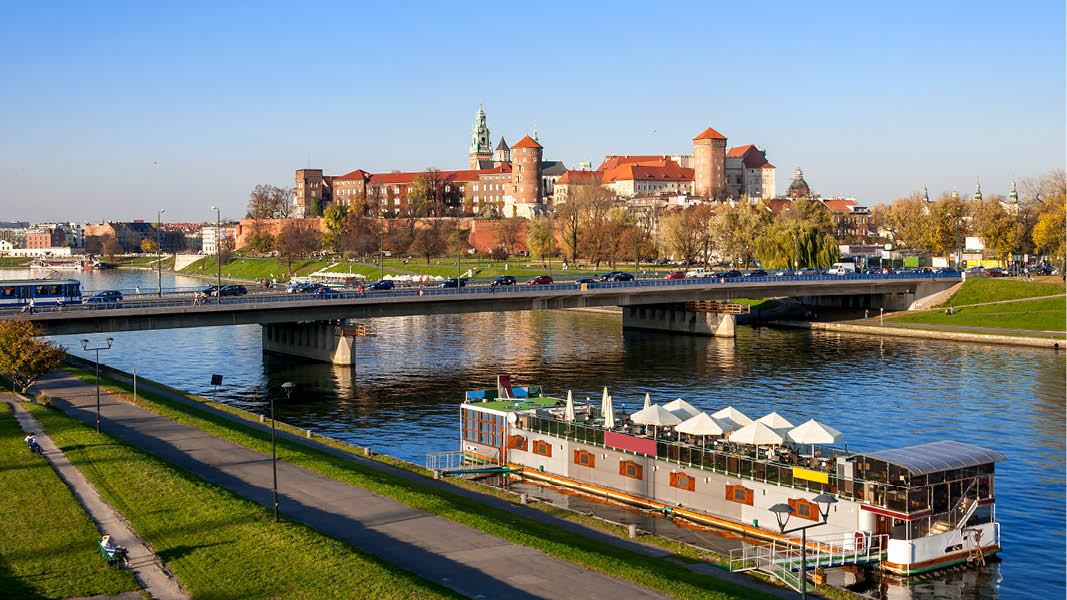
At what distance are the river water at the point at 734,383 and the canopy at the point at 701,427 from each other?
11.0 meters

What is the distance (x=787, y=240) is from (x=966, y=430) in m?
93.8

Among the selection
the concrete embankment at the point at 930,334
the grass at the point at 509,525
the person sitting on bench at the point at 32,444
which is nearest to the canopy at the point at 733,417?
the grass at the point at 509,525

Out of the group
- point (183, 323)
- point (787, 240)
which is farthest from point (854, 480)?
point (787, 240)

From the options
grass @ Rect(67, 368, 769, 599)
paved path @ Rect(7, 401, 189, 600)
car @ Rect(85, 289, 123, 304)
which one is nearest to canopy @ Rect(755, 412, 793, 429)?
grass @ Rect(67, 368, 769, 599)

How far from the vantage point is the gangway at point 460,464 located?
5017 centimetres

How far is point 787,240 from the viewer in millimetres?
150750

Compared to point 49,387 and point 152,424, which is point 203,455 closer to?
point 152,424

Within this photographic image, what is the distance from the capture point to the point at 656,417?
46.5 meters

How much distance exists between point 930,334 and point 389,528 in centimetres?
8732

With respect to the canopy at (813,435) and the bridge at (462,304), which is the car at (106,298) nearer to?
the bridge at (462,304)

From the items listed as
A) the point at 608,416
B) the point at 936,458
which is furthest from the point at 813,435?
the point at 608,416

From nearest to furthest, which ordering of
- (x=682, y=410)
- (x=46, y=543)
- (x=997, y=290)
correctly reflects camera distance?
(x=46, y=543), (x=682, y=410), (x=997, y=290)

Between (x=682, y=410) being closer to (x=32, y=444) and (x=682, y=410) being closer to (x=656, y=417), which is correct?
(x=656, y=417)

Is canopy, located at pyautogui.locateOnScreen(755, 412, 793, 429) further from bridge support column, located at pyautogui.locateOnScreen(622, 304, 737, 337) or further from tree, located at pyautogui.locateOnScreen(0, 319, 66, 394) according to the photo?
bridge support column, located at pyautogui.locateOnScreen(622, 304, 737, 337)
